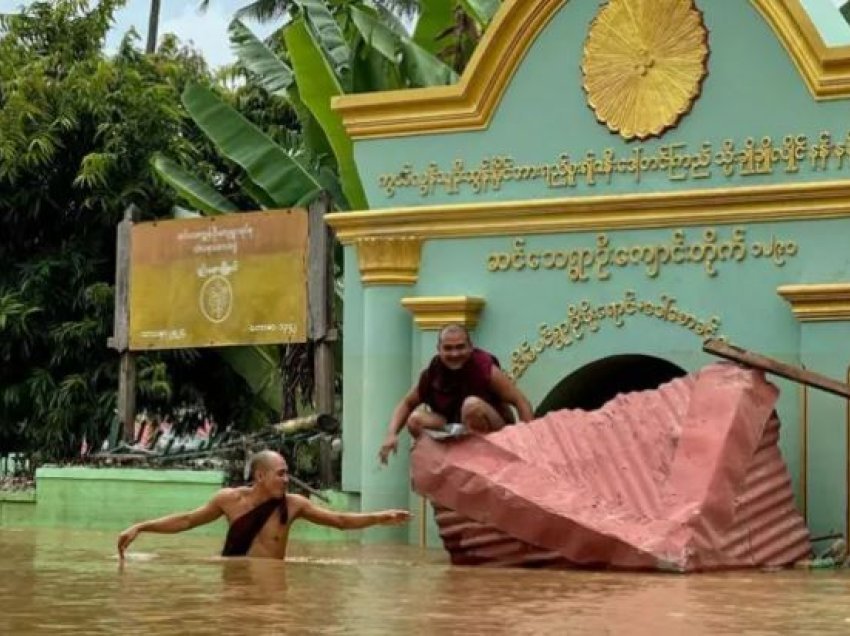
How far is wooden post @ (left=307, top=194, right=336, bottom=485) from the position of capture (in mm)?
16297

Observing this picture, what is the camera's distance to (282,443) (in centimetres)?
1680

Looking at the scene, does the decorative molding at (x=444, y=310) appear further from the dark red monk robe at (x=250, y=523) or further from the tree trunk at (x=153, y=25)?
the tree trunk at (x=153, y=25)

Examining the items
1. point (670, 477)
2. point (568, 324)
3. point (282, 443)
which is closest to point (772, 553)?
point (670, 477)

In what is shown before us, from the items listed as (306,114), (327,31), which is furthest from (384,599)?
(327,31)

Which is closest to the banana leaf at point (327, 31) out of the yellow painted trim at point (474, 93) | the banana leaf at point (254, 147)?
the banana leaf at point (254, 147)

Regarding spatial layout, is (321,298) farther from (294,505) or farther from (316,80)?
Result: (294,505)

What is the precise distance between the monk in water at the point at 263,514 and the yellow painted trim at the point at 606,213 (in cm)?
370

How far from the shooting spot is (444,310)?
14.4 metres

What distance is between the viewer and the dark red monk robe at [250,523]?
430 inches

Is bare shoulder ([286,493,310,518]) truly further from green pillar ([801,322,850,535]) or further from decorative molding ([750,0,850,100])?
decorative molding ([750,0,850,100])

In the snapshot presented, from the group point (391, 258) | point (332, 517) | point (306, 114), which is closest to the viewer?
point (332, 517)

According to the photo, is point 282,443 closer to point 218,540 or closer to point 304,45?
point 218,540

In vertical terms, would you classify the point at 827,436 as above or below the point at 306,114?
below

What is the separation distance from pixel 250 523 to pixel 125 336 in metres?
7.19
